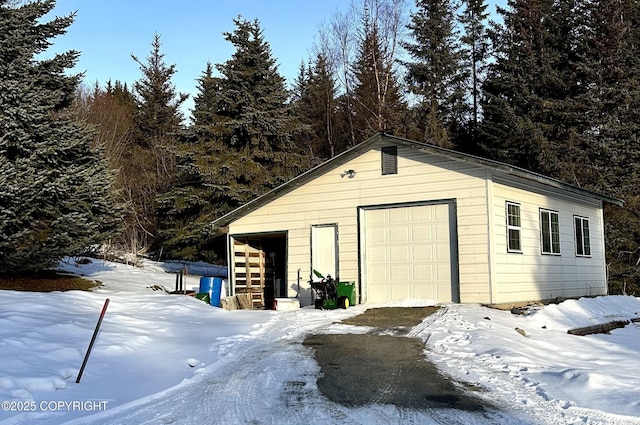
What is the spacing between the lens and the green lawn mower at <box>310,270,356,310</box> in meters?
13.3

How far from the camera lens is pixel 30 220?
13414mm

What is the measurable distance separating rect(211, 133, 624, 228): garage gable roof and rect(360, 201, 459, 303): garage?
4.10 ft

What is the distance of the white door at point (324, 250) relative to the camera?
14.9 metres

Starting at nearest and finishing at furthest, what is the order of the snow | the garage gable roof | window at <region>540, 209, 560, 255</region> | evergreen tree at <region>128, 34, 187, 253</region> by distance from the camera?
the snow
the garage gable roof
window at <region>540, 209, 560, 255</region>
evergreen tree at <region>128, 34, 187, 253</region>

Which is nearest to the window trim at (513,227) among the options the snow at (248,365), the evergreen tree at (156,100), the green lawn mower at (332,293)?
the snow at (248,365)

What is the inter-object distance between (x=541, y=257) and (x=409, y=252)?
3.63 metres

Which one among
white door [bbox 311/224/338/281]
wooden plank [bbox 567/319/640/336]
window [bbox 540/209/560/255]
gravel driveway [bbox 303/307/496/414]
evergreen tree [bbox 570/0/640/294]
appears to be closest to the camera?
gravel driveway [bbox 303/307/496/414]

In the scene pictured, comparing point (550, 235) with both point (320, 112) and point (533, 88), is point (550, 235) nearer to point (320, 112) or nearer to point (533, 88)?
point (533, 88)

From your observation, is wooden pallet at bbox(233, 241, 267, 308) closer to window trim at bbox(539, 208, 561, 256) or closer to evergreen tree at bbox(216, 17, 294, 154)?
window trim at bbox(539, 208, 561, 256)

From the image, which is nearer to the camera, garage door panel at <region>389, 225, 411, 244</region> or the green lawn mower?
the green lawn mower

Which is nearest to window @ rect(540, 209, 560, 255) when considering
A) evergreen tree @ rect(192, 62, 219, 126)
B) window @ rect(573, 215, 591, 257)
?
window @ rect(573, 215, 591, 257)

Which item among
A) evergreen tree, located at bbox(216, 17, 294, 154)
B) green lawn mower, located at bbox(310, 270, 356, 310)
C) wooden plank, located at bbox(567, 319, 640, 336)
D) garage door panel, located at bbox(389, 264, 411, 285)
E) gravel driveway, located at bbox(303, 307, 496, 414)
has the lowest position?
wooden plank, located at bbox(567, 319, 640, 336)

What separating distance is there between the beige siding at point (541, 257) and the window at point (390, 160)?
8.48 ft

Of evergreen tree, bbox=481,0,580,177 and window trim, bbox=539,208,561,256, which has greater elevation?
evergreen tree, bbox=481,0,580,177
